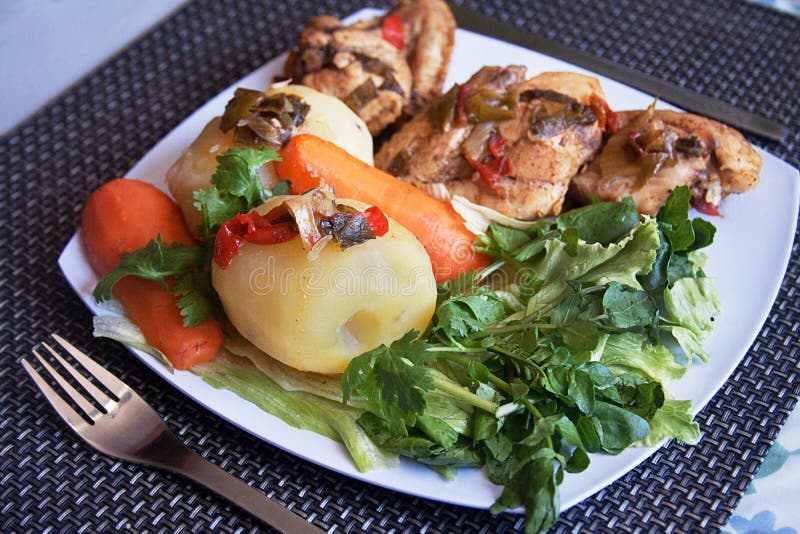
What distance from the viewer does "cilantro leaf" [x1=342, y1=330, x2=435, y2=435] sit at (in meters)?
2.17

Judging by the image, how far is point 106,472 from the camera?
8.13 feet

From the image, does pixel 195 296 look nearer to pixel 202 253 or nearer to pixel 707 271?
pixel 202 253

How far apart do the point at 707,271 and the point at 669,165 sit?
401 mm

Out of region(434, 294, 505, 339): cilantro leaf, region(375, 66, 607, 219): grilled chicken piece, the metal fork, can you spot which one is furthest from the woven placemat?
region(375, 66, 607, 219): grilled chicken piece

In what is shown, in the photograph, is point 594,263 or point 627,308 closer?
point 627,308

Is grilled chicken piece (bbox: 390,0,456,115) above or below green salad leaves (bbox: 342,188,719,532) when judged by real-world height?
above

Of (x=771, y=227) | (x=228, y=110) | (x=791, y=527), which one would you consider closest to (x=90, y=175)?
(x=228, y=110)

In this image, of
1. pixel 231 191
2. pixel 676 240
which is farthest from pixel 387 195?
pixel 676 240

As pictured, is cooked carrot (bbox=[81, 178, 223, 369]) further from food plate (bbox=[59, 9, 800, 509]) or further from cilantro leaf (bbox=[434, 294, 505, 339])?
cilantro leaf (bbox=[434, 294, 505, 339])

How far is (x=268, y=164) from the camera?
2816 millimetres

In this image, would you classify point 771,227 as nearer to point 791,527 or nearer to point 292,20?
point 791,527

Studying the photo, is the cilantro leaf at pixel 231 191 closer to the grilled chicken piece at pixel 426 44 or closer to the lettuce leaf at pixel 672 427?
the grilled chicken piece at pixel 426 44

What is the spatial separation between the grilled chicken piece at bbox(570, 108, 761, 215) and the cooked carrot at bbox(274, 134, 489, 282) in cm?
51

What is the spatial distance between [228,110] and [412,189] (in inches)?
28.5
